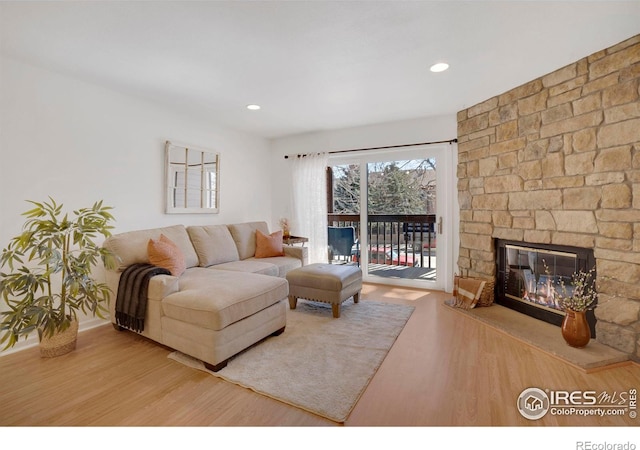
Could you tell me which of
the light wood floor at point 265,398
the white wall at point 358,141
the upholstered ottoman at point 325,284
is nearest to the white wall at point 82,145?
the light wood floor at point 265,398

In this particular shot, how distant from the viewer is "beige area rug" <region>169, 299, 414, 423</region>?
173 centimetres

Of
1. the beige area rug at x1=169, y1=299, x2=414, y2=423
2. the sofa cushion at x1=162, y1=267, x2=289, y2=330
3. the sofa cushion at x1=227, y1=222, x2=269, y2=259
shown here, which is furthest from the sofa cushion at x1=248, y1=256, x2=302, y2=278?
the sofa cushion at x1=162, y1=267, x2=289, y2=330

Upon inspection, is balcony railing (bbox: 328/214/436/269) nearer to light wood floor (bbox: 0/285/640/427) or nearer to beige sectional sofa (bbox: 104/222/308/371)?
light wood floor (bbox: 0/285/640/427)

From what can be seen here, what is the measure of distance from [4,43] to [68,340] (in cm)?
222

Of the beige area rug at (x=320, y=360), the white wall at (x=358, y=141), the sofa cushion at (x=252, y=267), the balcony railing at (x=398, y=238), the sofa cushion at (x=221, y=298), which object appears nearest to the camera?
the beige area rug at (x=320, y=360)

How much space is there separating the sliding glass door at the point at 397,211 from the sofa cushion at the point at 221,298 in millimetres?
2246

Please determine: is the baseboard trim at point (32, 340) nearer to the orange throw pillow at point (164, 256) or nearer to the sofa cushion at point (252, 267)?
the orange throw pillow at point (164, 256)

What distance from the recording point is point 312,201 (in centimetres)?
466

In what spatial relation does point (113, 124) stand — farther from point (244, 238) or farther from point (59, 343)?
point (59, 343)

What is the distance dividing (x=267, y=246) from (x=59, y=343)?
2.27 meters

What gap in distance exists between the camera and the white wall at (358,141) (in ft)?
12.6

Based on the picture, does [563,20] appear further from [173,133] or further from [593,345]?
[173,133]

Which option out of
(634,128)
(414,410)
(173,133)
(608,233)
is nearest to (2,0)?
(173,133)

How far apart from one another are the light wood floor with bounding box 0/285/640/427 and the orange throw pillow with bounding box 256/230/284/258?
5.86 ft
